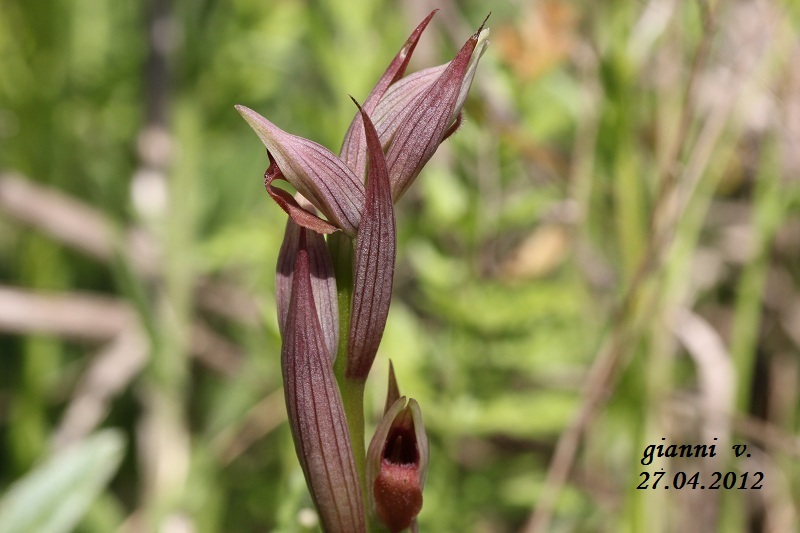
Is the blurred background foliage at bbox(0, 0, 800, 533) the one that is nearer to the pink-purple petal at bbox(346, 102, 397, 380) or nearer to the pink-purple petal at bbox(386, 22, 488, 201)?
the pink-purple petal at bbox(346, 102, 397, 380)

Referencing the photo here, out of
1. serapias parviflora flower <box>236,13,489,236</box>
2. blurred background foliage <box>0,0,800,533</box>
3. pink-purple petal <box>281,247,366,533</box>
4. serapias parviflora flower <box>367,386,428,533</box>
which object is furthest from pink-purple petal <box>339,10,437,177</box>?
blurred background foliage <box>0,0,800,533</box>

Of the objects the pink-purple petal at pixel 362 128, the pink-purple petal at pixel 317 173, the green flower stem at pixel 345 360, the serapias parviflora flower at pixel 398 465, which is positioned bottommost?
the serapias parviflora flower at pixel 398 465

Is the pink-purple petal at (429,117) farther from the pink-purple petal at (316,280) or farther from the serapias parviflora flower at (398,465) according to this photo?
the serapias parviflora flower at (398,465)

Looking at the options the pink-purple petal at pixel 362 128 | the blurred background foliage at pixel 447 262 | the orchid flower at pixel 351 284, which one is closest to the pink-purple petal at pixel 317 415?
the orchid flower at pixel 351 284

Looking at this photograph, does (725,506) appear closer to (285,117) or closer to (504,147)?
(504,147)

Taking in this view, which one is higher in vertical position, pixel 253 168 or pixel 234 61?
pixel 234 61

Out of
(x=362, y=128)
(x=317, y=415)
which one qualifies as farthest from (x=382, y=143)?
(x=317, y=415)

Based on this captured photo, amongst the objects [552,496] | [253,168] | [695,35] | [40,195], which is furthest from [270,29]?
[552,496]
